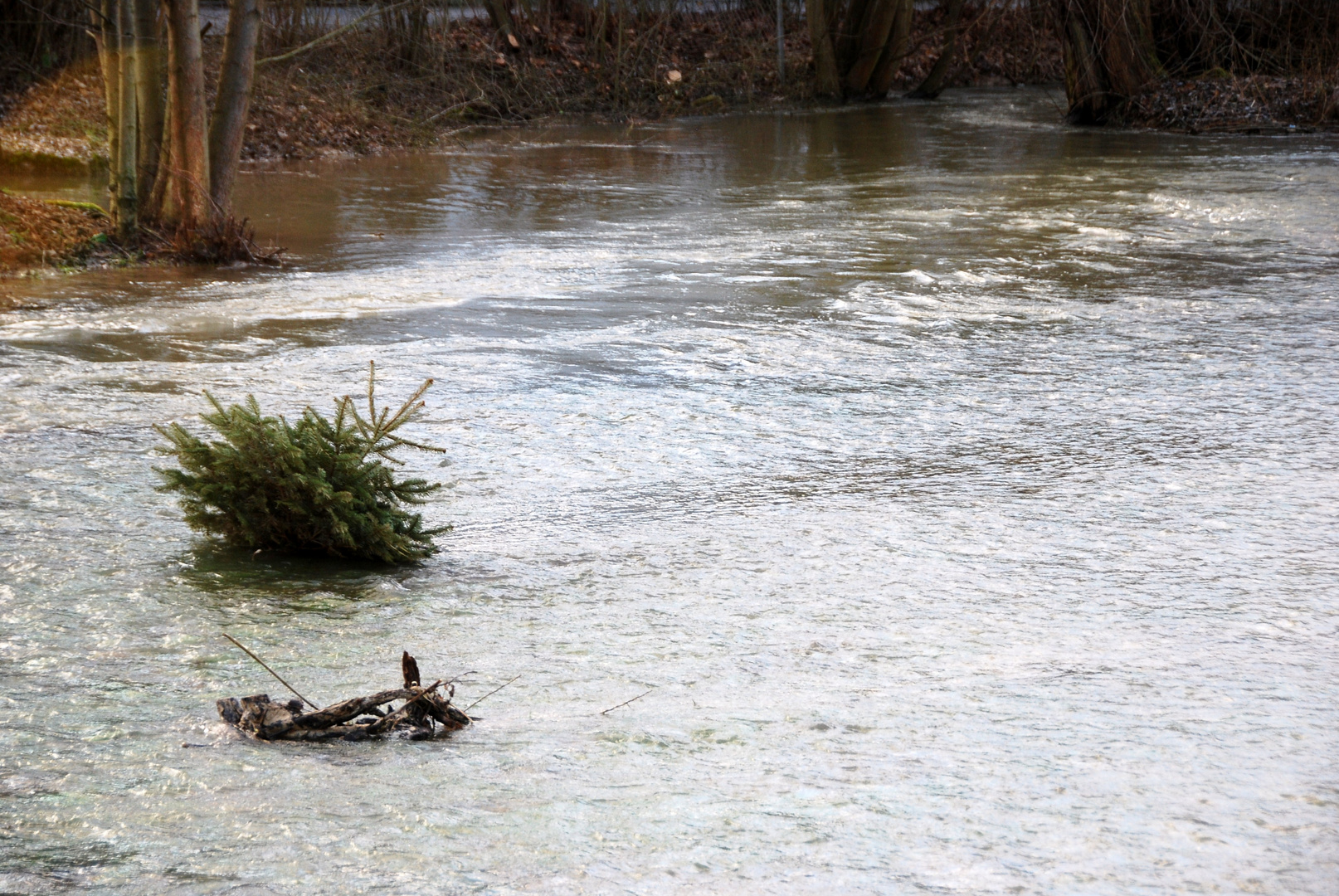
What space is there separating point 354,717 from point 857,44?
2760 cm

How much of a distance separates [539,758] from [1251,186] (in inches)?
505

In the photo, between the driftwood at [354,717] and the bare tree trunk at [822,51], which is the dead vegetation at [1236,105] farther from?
the driftwood at [354,717]

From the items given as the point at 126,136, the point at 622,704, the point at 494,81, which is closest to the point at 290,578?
the point at 622,704

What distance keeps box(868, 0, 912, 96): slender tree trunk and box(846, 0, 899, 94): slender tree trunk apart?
107mm

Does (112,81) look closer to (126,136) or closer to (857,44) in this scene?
(126,136)

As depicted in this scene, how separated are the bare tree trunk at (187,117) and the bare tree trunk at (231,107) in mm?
158

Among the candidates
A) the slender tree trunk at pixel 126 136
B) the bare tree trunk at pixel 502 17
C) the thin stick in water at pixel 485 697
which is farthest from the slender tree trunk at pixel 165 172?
the bare tree trunk at pixel 502 17

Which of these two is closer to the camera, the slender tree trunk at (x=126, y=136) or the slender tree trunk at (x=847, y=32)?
the slender tree trunk at (x=126, y=136)

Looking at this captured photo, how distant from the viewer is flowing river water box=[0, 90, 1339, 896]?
111 inches

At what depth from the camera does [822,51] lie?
28078mm

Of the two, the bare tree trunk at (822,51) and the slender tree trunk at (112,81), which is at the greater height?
the bare tree trunk at (822,51)

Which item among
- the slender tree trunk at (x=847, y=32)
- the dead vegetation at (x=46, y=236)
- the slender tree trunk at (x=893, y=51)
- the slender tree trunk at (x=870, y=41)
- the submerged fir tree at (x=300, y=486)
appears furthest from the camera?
the slender tree trunk at (x=847, y=32)

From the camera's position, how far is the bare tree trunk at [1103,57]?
66.7 ft

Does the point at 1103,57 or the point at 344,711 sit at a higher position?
the point at 1103,57
